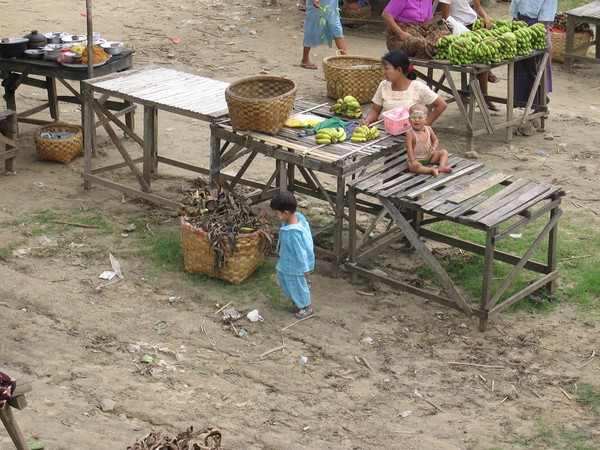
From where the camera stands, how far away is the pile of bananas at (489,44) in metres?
10.4

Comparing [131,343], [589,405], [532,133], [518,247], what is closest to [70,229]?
[131,343]

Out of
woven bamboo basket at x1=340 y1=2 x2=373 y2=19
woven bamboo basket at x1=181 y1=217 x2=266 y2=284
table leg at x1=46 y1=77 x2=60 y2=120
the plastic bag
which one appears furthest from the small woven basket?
woven bamboo basket at x1=340 y1=2 x2=373 y2=19

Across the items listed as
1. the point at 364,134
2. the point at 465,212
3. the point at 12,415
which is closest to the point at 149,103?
the point at 364,134

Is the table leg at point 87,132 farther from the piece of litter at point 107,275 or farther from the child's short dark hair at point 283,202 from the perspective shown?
the child's short dark hair at point 283,202

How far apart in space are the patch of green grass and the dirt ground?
0.18 m

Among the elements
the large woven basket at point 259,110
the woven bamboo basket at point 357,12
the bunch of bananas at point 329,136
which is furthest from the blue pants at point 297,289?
the woven bamboo basket at point 357,12

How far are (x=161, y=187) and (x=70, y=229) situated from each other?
1.25 m

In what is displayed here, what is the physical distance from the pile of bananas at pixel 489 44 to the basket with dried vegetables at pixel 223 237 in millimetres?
3550

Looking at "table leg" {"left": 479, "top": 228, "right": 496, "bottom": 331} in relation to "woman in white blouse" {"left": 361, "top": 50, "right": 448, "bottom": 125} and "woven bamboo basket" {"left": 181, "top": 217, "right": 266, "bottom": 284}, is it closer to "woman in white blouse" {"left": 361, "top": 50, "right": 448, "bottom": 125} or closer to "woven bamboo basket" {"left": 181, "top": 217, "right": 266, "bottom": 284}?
"woman in white blouse" {"left": 361, "top": 50, "right": 448, "bottom": 125}

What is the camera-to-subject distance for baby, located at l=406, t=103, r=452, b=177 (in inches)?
306

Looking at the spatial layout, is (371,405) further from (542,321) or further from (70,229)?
(70,229)

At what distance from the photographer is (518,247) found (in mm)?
8461

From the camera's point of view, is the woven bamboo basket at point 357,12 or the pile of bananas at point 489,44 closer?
the pile of bananas at point 489,44

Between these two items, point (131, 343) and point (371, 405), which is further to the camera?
point (131, 343)
